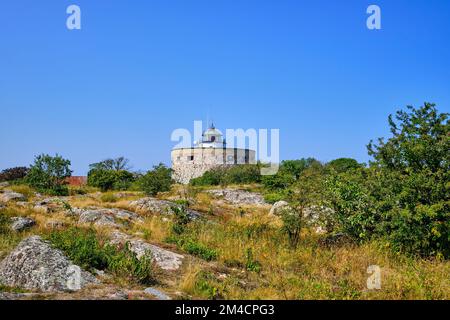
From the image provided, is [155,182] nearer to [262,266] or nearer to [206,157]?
[262,266]

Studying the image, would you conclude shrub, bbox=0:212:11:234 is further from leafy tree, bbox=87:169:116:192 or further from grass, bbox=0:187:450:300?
leafy tree, bbox=87:169:116:192

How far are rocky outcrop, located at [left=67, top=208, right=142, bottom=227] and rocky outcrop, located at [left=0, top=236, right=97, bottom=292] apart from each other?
4.61m

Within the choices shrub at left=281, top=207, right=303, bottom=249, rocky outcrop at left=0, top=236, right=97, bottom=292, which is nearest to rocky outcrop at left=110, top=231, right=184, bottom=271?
rocky outcrop at left=0, top=236, right=97, bottom=292

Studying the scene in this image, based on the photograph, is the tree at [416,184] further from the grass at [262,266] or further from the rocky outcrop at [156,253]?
the rocky outcrop at [156,253]

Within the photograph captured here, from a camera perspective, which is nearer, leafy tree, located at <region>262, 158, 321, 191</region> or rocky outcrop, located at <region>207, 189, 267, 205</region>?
leafy tree, located at <region>262, 158, 321, 191</region>

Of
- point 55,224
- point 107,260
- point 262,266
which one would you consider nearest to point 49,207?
point 55,224

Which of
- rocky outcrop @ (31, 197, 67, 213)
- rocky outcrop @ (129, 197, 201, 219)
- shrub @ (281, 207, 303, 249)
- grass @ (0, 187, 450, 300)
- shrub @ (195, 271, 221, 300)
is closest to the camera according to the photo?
shrub @ (195, 271, 221, 300)

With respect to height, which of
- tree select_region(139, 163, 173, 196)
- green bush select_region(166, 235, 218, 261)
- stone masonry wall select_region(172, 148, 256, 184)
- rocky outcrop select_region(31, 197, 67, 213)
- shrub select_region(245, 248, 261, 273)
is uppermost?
stone masonry wall select_region(172, 148, 256, 184)

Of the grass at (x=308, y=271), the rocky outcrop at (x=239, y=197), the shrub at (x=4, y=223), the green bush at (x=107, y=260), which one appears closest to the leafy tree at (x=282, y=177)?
the rocky outcrop at (x=239, y=197)

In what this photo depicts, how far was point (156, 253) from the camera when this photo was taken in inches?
330

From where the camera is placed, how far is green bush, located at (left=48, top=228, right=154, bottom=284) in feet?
22.0
